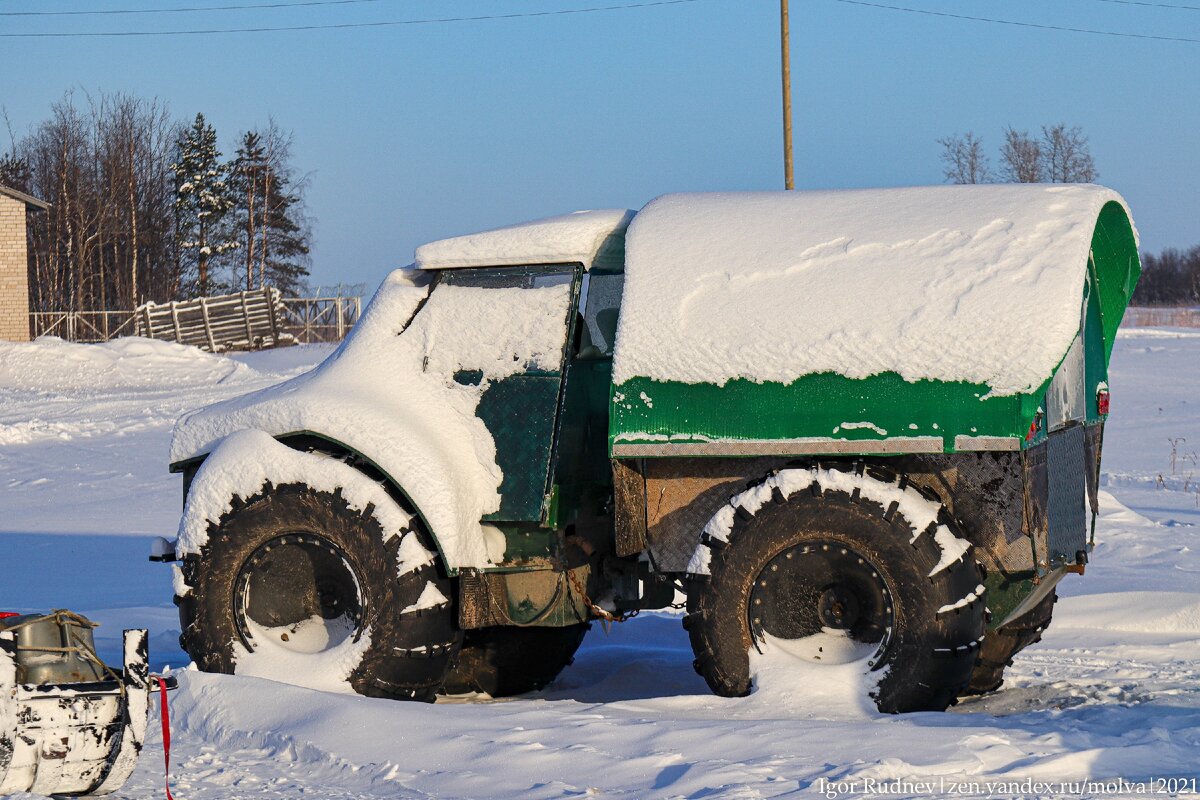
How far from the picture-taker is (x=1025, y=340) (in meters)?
5.48

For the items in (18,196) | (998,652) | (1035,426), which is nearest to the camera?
(1035,426)

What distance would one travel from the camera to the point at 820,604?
5859 millimetres

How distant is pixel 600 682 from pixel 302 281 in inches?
2270

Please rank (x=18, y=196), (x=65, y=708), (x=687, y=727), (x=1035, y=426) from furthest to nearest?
(x=18, y=196) < (x=1035, y=426) < (x=687, y=727) < (x=65, y=708)

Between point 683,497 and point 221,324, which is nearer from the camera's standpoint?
point 683,497

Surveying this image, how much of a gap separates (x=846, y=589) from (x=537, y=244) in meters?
2.01

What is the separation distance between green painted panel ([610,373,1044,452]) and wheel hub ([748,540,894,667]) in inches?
18.7

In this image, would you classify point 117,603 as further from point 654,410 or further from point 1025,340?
point 1025,340

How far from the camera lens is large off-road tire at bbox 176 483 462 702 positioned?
609 cm

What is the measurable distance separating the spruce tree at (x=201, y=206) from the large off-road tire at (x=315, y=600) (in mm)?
55453

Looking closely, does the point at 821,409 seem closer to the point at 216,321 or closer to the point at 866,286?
the point at 866,286

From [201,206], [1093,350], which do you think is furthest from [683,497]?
[201,206]

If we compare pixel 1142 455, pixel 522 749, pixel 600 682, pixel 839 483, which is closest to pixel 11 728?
pixel 522 749

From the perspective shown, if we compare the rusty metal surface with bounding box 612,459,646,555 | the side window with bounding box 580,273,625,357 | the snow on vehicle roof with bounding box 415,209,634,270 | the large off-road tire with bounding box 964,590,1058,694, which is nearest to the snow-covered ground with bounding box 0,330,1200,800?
the large off-road tire with bounding box 964,590,1058,694
